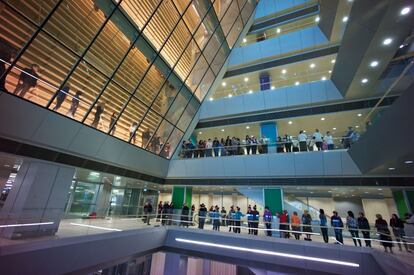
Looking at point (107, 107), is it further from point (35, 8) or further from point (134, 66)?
point (35, 8)

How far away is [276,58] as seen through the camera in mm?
19969

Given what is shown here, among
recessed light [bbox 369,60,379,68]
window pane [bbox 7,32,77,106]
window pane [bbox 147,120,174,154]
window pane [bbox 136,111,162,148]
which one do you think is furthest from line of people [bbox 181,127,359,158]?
window pane [bbox 7,32,77,106]

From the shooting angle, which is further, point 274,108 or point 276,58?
point 276,58

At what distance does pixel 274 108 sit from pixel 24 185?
1607 centimetres

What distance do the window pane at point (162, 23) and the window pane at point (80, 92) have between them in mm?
3843

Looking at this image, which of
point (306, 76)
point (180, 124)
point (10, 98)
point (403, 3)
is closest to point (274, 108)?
Answer: point (306, 76)

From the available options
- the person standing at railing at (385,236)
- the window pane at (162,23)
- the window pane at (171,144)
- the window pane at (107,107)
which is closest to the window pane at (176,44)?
the window pane at (162,23)

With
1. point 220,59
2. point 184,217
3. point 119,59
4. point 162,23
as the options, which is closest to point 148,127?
point 119,59

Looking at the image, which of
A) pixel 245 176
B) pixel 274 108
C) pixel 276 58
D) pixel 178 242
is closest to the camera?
pixel 178 242

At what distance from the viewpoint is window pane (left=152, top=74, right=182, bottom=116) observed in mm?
14258

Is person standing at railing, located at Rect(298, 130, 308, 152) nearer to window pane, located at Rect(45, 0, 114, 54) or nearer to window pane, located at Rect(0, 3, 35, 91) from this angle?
window pane, located at Rect(45, 0, 114, 54)

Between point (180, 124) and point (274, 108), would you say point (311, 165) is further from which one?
point (180, 124)

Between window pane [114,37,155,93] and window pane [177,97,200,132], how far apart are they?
5.44 meters

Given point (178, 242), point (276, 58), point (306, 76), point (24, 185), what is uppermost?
point (276, 58)
